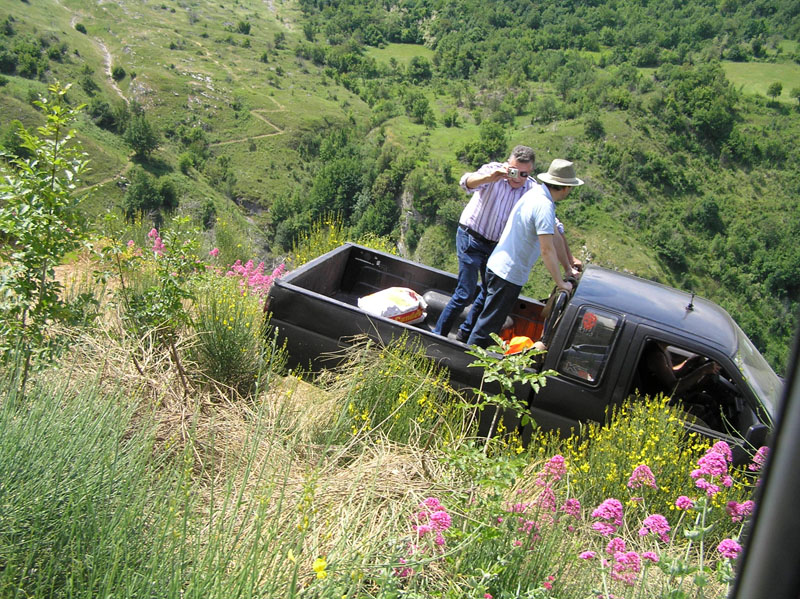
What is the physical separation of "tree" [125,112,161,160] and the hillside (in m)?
0.44

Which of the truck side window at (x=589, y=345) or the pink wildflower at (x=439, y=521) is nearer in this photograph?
the pink wildflower at (x=439, y=521)

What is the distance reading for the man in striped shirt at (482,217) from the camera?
15.5 ft

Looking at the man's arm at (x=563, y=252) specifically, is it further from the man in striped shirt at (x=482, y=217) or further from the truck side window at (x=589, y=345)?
the truck side window at (x=589, y=345)

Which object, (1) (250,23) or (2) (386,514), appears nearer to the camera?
(2) (386,514)

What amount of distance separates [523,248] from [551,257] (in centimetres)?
23

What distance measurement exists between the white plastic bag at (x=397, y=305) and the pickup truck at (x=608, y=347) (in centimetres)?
47

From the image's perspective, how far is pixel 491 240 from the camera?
16.2 feet

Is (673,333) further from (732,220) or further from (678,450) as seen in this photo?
(732,220)

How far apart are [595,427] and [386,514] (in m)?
2.01

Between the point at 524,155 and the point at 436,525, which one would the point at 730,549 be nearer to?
the point at 436,525

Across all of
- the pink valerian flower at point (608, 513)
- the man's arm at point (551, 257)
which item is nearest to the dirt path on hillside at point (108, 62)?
the man's arm at point (551, 257)

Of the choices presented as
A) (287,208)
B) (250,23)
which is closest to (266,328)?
(287,208)

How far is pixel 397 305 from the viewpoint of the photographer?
16.0ft

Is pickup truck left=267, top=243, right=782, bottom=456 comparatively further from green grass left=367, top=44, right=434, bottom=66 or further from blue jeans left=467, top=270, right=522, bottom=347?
green grass left=367, top=44, right=434, bottom=66
